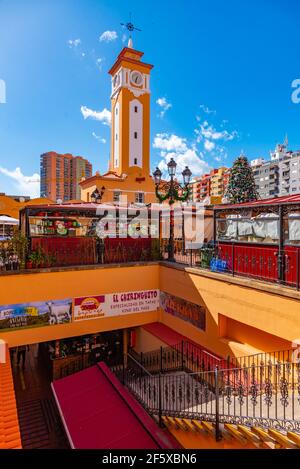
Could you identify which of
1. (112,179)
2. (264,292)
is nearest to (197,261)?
(264,292)

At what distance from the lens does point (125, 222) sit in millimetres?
15805

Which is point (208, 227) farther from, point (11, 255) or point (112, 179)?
point (112, 179)

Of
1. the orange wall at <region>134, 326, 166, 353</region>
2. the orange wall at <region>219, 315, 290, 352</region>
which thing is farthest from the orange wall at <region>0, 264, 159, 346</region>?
the orange wall at <region>219, 315, 290, 352</region>

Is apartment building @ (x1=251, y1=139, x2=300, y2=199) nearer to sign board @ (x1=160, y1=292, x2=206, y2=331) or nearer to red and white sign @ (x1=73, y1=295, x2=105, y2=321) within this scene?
sign board @ (x1=160, y1=292, x2=206, y2=331)

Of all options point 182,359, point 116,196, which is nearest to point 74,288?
point 182,359

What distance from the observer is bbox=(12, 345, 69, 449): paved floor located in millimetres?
9445

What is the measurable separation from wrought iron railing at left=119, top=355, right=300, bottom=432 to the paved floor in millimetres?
3118

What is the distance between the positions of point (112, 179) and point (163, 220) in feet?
43.8

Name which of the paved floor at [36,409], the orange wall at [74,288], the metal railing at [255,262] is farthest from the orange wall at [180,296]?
the paved floor at [36,409]

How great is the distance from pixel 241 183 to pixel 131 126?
14.0 meters

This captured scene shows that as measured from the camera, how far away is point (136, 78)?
32.3 m

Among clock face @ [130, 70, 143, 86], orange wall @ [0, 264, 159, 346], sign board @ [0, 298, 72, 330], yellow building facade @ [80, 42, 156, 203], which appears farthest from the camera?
clock face @ [130, 70, 143, 86]

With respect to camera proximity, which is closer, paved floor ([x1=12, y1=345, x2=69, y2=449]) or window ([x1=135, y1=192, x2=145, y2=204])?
paved floor ([x1=12, y1=345, x2=69, y2=449])

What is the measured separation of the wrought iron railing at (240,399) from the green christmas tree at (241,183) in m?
24.6
